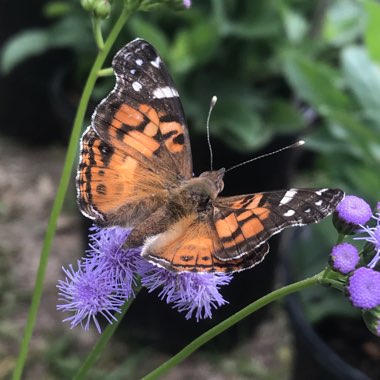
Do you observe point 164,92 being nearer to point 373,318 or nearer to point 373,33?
point 373,318

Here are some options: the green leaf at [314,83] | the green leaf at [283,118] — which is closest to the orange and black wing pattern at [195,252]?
the green leaf at [314,83]

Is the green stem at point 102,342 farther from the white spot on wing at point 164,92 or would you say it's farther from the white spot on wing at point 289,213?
the white spot on wing at point 164,92

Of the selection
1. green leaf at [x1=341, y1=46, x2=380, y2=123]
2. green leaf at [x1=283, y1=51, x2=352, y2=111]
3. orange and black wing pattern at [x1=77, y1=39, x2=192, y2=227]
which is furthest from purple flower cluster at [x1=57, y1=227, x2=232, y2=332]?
green leaf at [x1=283, y1=51, x2=352, y2=111]

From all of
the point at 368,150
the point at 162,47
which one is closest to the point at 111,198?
the point at 368,150

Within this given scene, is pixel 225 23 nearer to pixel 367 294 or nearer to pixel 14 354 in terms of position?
pixel 14 354

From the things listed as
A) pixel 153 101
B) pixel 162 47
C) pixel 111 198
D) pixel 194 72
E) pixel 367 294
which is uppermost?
pixel 153 101

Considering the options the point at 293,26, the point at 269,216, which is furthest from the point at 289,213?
the point at 293,26

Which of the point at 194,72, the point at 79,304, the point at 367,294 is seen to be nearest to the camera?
the point at 367,294
